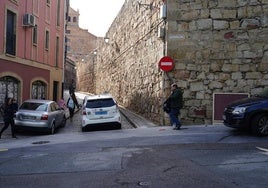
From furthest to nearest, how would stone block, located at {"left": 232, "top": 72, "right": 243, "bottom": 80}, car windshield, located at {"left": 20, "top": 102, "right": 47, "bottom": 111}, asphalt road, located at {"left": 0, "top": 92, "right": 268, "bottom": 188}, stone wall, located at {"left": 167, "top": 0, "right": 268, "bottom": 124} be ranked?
car windshield, located at {"left": 20, "top": 102, "right": 47, "bottom": 111}, stone block, located at {"left": 232, "top": 72, "right": 243, "bottom": 80}, stone wall, located at {"left": 167, "top": 0, "right": 268, "bottom": 124}, asphalt road, located at {"left": 0, "top": 92, "right": 268, "bottom": 188}

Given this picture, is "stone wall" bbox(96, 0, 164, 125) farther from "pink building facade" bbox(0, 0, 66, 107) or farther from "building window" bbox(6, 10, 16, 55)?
"building window" bbox(6, 10, 16, 55)

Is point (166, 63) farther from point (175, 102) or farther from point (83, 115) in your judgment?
point (83, 115)

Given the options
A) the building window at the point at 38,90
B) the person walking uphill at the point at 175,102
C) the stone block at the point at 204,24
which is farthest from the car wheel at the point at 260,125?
the building window at the point at 38,90

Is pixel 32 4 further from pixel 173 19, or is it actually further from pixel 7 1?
pixel 173 19

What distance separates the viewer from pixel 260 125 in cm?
1132

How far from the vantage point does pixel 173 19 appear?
52.0ft

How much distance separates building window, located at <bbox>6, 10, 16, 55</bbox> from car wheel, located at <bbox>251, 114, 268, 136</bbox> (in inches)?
534

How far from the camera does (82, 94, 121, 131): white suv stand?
15469 millimetres

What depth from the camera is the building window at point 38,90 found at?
24.1 m

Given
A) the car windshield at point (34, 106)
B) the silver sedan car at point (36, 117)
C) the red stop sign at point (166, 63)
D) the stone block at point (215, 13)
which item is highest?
the stone block at point (215, 13)

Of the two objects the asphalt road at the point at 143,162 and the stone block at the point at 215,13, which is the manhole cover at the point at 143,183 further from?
the stone block at the point at 215,13

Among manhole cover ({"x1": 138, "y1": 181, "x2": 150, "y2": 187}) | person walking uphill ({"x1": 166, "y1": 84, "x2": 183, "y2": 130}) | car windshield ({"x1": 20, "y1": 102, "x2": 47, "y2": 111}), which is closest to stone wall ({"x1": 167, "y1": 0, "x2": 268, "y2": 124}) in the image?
person walking uphill ({"x1": 166, "y1": 84, "x2": 183, "y2": 130})

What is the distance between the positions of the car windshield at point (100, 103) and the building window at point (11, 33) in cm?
694

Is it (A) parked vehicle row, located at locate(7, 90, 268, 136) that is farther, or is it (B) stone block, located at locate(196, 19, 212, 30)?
(B) stone block, located at locate(196, 19, 212, 30)
